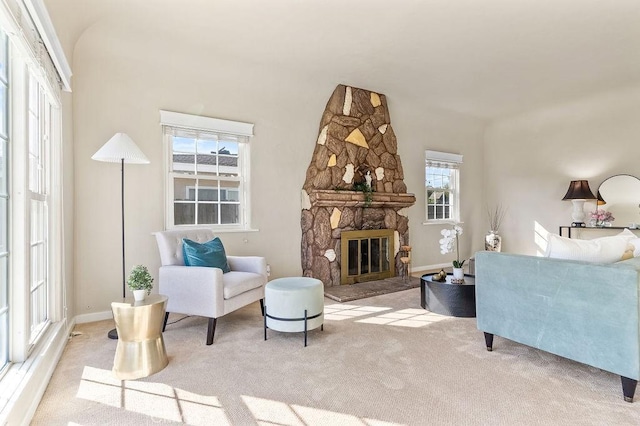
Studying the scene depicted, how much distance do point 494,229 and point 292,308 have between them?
16.8 ft

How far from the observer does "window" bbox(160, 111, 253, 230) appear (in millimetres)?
3676

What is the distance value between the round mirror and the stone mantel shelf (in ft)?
9.20

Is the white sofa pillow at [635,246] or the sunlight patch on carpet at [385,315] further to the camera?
the sunlight patch on carpet at [385,315]

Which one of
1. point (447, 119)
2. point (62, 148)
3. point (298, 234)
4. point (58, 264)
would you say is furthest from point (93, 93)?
point (447, 119)

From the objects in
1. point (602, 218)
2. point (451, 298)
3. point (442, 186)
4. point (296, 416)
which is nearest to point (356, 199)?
point (451, 298)

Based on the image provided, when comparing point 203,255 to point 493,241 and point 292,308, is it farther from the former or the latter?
Result: point 493,241

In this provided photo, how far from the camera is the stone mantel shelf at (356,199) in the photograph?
4348 millimetres

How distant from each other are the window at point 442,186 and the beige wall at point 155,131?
1.72 meters

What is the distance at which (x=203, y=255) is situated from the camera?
2959mm

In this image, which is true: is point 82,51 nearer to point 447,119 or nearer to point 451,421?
point 451,421


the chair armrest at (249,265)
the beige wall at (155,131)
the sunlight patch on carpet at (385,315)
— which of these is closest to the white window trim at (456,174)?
the beige wall at (155,131)

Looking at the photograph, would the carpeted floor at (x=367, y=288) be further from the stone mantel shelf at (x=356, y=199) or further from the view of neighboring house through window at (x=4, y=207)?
the view of neighboring house through window at (x=4, y=207)

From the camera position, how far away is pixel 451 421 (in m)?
1.65

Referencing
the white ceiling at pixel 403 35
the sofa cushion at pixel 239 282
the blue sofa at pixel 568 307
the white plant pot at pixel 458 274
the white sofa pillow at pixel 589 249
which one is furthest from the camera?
the white plant pot at pixel 458 274
